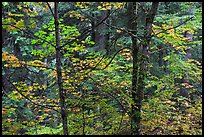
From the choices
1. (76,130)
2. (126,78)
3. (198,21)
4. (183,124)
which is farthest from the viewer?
(126,78)

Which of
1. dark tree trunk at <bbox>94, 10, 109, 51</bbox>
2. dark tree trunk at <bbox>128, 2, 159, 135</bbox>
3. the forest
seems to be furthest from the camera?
dark tree trunk at <bbox>94, 10, 109, 51</bbox>

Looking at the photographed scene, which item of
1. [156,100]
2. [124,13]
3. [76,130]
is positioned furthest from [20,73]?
[156,100]

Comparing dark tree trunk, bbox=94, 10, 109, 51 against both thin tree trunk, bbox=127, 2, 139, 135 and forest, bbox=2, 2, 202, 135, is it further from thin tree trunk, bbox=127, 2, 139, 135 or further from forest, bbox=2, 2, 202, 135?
thin tree trunk, bbox=127, 2, 139, 135

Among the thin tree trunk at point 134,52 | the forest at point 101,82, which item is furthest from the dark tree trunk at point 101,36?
the thin tree trunk at point 134,52

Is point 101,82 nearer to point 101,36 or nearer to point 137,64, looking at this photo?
point 137,64

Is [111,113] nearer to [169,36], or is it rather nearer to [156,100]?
[156,100]

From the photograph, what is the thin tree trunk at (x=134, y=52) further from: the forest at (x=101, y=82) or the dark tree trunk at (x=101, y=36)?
the dark tree trunk at (x=101, y=36)

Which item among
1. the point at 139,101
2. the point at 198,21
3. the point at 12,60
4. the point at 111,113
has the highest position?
the point at 198,21

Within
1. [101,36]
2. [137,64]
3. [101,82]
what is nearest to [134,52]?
[137,64]

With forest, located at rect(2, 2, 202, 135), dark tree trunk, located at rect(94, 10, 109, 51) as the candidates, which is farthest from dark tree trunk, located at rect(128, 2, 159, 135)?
dark tree trunk, located at rect(94, 10, 109, 51)

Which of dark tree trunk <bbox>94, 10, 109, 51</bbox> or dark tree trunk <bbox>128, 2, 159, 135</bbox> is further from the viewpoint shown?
dark tree trunk <bbox>94, 10, 109, 51</bbox>

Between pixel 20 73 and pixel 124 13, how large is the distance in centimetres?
511

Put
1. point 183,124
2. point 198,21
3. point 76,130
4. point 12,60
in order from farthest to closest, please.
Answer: point 198,21 → point 183,124 → point 76,130 → point 12,60

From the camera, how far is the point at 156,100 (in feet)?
17.7
